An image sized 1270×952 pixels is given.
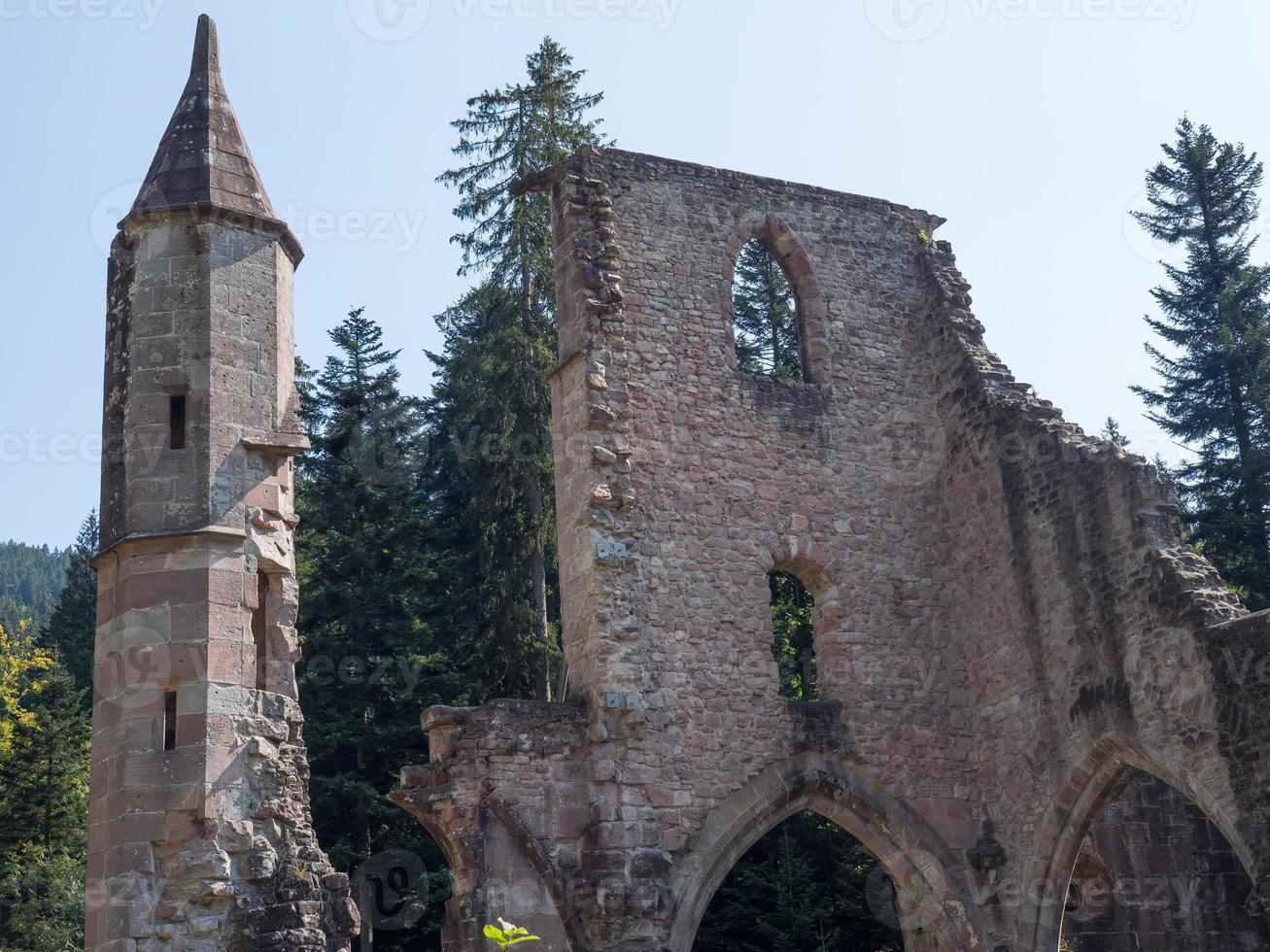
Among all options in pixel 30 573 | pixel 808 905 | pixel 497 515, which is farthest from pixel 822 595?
pixel 30 573

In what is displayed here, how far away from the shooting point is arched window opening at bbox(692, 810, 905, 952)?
59.8 feet

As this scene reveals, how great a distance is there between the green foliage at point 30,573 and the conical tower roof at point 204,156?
65.7 meters

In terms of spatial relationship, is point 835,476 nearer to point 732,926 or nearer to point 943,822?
point 943,822

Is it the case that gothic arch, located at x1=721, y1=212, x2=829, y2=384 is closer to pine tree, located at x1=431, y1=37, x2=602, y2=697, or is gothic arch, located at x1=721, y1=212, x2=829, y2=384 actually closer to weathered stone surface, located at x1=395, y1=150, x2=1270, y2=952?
weathered stone surface, located at x1=395, y1=150, x2=1270, y2=952

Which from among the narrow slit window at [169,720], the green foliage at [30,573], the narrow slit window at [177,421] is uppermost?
the green foliage at [30,573]

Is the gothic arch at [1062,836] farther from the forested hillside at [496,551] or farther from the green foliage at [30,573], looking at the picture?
the green foliage at [30,573]

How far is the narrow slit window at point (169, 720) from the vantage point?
1034cm

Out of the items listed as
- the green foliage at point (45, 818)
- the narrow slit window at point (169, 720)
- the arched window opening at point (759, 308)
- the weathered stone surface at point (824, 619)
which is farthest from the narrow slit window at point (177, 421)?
the arched window opening at point (759, 308)

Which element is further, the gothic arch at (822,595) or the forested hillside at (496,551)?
the forested hillside at (496,551)

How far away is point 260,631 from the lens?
1111 centimetres

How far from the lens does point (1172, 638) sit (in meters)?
12.2

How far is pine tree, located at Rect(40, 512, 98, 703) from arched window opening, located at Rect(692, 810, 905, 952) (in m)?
14.6

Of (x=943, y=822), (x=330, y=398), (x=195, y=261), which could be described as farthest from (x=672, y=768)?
(x=330, y=398)

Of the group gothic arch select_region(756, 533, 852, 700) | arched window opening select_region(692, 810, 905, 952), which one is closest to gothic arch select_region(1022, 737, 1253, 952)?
gothic arch select_region(756, 533, 852, 700)
